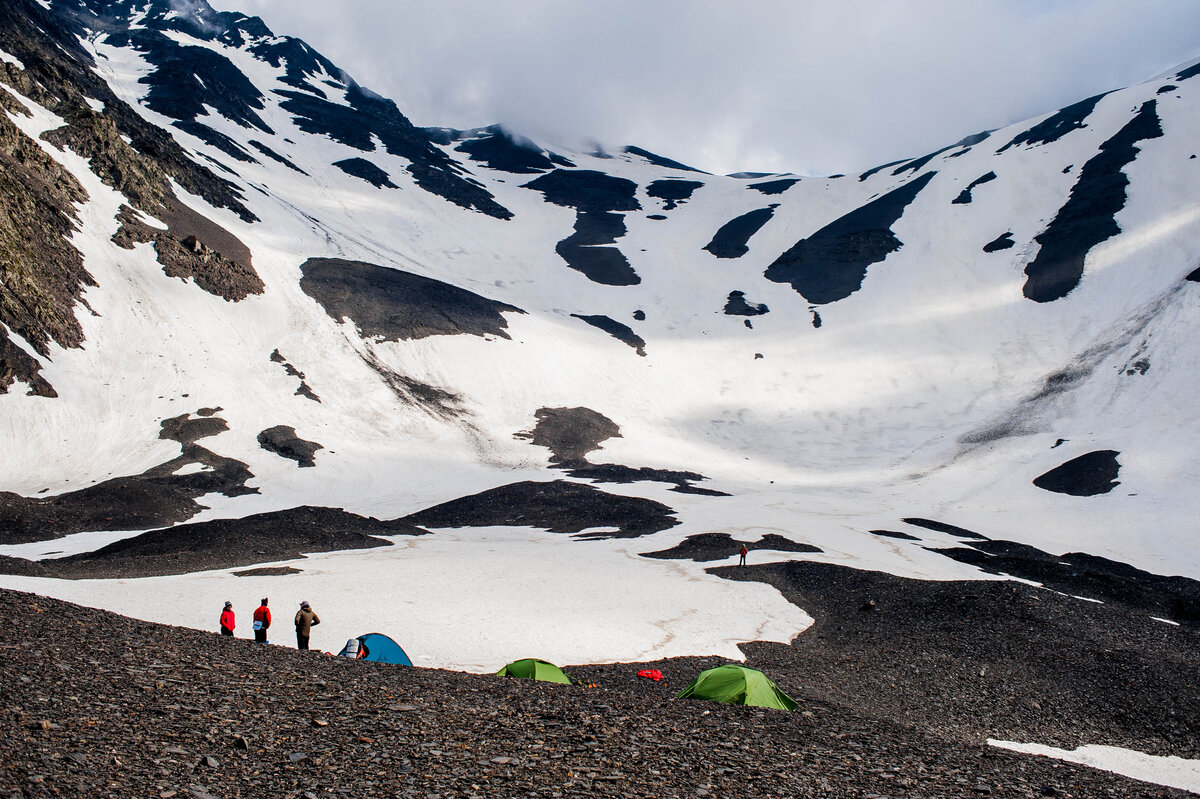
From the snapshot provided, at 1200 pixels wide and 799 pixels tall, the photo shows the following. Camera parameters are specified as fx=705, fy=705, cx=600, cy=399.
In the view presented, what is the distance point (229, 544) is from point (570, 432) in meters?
38.7

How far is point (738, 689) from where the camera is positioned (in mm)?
13414

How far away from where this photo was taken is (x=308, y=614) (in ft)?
53.9

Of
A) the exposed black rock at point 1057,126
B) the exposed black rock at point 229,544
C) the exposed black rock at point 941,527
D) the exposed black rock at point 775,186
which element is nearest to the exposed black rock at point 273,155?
the exposed black rock at point 775,186

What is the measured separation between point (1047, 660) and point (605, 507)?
29739mm

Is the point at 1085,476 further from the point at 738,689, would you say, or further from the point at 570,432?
the point at 738,689

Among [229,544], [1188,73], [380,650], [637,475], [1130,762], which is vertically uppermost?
[1188,73]

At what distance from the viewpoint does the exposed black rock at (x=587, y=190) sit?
132 meters

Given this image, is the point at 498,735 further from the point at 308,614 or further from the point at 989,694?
the point at 989,694

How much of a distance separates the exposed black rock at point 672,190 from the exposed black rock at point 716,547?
10242 centimetres

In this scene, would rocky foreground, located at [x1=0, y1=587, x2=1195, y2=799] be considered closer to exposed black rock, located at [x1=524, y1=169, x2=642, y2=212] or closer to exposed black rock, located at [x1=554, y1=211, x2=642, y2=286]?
exposed black rock, located at [x1=554, y1=211, x2=642, y2=286]

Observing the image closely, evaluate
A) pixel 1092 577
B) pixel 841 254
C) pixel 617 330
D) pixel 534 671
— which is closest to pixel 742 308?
pixel 617 330

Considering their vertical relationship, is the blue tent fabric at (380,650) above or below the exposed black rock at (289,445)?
below

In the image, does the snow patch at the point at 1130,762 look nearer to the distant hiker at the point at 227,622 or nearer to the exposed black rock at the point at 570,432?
the distant hiker at the point at 227,622

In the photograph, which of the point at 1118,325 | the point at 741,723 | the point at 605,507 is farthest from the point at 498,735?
the point at 1118,325
